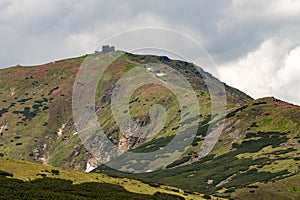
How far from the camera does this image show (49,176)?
207 feet

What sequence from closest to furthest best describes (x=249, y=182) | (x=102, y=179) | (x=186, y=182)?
(x=102, y=179), (x=249, y=182), (x=186, y=182)

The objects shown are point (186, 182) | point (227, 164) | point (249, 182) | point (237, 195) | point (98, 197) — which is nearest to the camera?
point (98, 197)

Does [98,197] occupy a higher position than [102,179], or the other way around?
[102,179]

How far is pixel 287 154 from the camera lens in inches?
7362

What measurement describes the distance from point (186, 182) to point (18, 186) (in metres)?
134

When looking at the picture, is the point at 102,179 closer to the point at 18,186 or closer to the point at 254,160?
the point at 18,186

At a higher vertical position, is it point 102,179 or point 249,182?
point 249,182

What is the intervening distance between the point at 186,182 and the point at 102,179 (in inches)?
4471

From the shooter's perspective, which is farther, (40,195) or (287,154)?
(287,154)

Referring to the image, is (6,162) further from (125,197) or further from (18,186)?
(125,197)

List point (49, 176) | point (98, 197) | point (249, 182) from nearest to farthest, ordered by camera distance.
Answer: point (98, 197), point (49, 176), point (249, 182)

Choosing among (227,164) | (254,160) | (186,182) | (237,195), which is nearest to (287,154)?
(254,160)

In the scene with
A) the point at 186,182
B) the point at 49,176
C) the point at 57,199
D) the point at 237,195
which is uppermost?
the point at 186,182

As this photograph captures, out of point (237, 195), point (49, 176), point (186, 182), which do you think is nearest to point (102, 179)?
point (49, 176)
